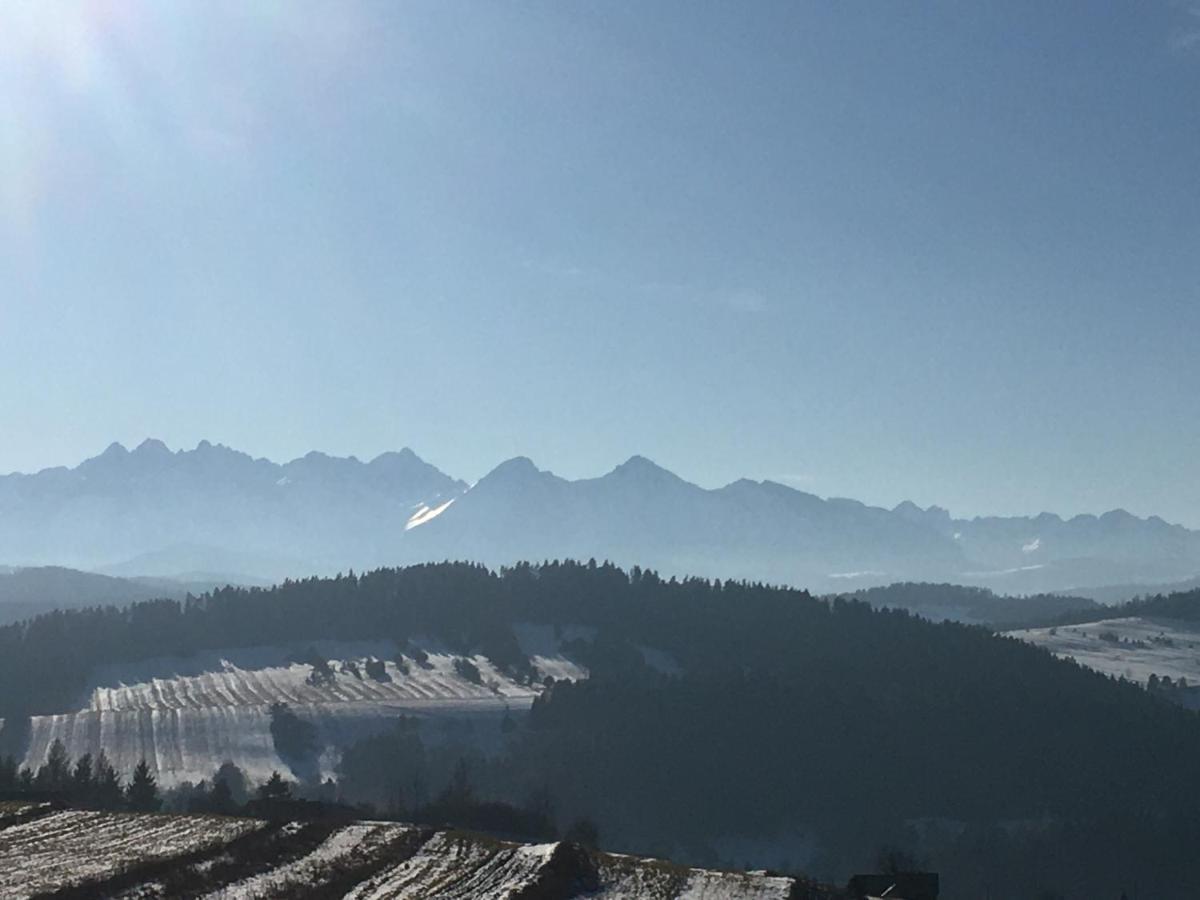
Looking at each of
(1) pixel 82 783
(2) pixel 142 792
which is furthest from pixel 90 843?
(1) pixel 82 783

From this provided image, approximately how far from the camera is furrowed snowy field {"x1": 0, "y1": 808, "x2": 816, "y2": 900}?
48.3m

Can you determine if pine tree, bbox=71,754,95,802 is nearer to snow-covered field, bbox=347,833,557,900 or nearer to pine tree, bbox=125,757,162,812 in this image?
pine tree, bbox=125,757,162,812

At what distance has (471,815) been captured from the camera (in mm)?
102062

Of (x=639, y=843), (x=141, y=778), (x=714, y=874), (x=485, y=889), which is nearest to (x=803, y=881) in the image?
(x=714, y=874)

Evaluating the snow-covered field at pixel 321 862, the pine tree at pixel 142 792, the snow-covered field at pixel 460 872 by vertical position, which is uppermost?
the snow-covered field at pixel 321 862

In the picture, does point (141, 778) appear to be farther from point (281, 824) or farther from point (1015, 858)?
point (1015, 858)

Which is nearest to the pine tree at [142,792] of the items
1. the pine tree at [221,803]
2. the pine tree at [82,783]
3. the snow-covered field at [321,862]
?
the pine tree at [82,783]

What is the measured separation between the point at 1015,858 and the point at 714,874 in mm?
159825

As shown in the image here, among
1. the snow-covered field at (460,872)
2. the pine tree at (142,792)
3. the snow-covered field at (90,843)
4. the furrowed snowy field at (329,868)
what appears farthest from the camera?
the pine tree at (142,792)

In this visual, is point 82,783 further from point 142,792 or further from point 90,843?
point 90,843

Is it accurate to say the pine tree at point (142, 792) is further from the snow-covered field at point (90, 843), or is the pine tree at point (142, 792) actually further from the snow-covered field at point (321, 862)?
the snow-covered field at point (321, 862)

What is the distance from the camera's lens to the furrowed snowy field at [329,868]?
48.3 metres

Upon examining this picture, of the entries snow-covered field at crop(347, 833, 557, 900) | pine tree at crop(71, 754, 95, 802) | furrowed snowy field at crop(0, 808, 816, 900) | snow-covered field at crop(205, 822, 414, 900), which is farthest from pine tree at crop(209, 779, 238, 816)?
snow-covered field at crop(347, 833, 557, 900)

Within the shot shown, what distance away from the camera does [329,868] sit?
2073 inches
